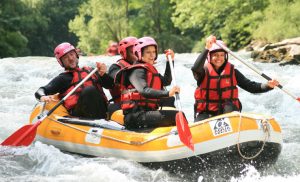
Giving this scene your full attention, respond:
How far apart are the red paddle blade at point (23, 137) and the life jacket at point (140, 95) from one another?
1151 millimetres

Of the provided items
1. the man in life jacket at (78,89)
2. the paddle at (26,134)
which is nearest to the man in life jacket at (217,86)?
the man in life jacket at (78,89)

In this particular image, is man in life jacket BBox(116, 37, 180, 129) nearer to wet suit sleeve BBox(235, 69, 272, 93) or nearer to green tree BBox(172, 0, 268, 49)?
wet suit sleeve BBox(235, 69, 272, 93)

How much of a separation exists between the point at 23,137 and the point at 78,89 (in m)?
0.84

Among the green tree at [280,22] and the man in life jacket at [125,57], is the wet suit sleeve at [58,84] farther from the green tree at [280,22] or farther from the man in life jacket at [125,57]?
the green tree at [280,22]

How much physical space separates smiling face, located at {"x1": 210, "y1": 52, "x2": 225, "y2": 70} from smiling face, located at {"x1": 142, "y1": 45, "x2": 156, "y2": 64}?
0.59 m

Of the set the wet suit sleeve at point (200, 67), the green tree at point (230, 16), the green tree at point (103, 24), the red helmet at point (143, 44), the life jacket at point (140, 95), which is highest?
the red helmet at point (143, 44)

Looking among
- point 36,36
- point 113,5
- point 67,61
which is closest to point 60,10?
point 36,36

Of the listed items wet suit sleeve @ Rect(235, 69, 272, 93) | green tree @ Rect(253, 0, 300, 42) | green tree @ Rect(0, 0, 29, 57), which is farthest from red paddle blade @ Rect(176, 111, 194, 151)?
green tree @ Rect(0, 0, 29, 57)

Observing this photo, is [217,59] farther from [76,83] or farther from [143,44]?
Result: [76,83]

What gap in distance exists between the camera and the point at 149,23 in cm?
3184

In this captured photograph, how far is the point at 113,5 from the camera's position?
29.7 metres

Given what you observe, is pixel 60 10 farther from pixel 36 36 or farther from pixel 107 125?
pixel 107 125

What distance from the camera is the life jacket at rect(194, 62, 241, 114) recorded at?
489cm

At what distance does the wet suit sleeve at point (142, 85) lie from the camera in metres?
4.50
